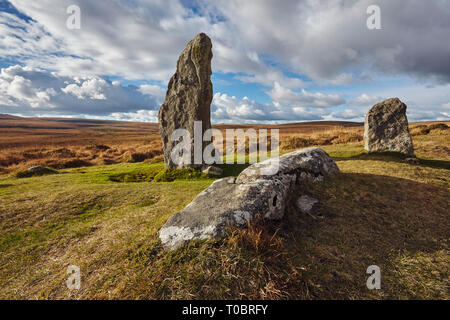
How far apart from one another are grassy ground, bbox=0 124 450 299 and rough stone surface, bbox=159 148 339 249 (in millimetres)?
346

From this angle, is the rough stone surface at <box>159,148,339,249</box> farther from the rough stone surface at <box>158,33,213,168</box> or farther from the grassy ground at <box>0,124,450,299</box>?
the rough stone surface at <box>158,33,213,168</box>

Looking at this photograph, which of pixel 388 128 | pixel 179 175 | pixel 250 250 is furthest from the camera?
pixel 388 128

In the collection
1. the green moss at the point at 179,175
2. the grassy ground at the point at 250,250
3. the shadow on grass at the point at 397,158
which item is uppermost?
the shadow on grass at the point at 397,158

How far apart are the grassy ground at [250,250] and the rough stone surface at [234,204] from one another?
0.35 meters

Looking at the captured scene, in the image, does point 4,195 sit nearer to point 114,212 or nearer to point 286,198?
point 114,212

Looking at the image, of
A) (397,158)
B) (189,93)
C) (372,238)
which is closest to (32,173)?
(189,93)

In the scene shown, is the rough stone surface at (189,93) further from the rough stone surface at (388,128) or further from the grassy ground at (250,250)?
the rough stone surface at (388,128)

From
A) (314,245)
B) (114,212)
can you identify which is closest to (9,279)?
(114,212)

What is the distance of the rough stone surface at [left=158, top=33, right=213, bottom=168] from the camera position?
14.5 meters

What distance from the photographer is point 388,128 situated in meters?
16.5

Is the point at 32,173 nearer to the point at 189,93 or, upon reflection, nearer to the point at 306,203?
the point at 189,93

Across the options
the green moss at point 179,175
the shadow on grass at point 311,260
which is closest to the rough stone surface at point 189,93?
the green moss at point 179,175

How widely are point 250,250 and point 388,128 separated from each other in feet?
56.0

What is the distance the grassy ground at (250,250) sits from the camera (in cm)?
452
